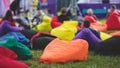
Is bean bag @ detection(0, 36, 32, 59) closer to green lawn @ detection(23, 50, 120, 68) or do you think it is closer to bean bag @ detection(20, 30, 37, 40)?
green lawn @ detection(23, 50, 120, 68)

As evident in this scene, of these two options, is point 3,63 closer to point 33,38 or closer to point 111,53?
point 111,53

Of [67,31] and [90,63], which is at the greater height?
[90,63]

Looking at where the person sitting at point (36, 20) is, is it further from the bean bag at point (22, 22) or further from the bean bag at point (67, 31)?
the bean bag at point (67, 31)

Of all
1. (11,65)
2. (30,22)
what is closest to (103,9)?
(30,22)

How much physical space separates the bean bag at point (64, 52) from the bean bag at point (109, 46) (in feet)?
2.22

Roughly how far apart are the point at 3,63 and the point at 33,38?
505 centimetres

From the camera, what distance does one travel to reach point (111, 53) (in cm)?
1092

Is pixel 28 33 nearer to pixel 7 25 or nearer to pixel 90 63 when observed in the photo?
pixel 7 25

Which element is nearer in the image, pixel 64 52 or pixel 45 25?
pixel 64 52

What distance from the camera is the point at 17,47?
10.2m

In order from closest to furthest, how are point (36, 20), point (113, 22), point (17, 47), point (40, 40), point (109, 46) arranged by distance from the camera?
point (17, 47)
point (109, 46)
point (40, 40)
point (113, 22)
point (36, 20)

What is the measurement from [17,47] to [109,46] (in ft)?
7.51

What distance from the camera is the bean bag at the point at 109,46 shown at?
10.7 meters

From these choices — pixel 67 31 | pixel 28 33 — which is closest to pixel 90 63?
pixel 28 33
